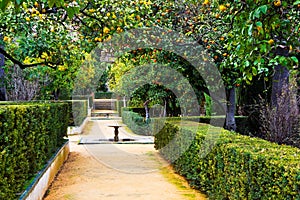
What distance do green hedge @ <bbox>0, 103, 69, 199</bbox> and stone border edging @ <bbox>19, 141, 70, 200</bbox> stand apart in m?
0.10

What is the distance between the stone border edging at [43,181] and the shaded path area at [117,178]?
0.48ft

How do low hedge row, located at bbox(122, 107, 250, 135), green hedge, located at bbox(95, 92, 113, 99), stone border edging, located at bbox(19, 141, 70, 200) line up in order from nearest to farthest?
stone border edging, located at bbox(19, 141, 70, 200), low hedge row, located at bbox(122, 107, 250, 135), green hedge, located at bbox(95, 92, 113, 99)

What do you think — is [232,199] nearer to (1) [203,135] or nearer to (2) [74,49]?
(1) [203,135]

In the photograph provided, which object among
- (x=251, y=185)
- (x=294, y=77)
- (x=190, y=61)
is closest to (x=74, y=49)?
(x=190, y=61)

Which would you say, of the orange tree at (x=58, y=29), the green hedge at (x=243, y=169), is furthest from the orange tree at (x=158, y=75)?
the green hedge at (x=243, y=169)

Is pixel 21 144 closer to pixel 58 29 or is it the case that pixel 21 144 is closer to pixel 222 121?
pixel 58 29

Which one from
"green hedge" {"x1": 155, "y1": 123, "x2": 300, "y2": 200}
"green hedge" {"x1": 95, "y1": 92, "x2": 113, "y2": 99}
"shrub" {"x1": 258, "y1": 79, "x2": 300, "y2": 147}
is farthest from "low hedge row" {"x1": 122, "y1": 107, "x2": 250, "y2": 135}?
"green hedge" {"x1": 95, "y1": 92, "x2": 113, "y2": 99}

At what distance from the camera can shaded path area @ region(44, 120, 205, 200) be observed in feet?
22.1

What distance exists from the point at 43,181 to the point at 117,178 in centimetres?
201

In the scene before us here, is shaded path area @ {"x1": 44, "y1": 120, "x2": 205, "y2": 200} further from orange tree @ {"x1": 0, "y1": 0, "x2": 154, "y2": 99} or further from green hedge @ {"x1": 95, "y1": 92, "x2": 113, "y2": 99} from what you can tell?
green hedge @ {"x1": 95, "y1": 92, "x2": 113, "y2": 99}

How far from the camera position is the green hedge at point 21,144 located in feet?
13.9

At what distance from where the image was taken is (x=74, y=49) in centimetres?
855

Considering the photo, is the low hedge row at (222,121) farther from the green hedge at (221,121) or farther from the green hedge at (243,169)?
the green hedge at (243,169)

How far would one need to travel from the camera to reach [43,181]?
6.64 meters
